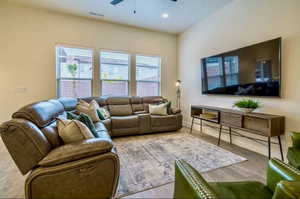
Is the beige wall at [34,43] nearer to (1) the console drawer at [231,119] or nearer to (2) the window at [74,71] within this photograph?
(2) the window at [74,71]

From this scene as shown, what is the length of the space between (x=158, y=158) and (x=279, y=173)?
5.55 feet

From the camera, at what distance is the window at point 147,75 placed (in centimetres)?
492

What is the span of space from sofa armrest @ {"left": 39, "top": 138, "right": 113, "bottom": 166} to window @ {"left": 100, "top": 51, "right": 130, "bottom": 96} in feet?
10.6

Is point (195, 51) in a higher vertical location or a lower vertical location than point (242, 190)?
higher

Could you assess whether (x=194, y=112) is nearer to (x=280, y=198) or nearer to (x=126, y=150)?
(x=126, y=150)

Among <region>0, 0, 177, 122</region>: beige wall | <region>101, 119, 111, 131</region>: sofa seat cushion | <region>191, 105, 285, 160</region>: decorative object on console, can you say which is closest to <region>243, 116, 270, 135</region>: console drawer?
<region>191, 105, 285, 160</region>: decorative object on console

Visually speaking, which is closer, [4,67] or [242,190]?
[242,190]

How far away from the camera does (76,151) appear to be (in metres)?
1.33

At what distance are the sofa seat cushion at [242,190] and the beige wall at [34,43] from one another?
4.02 metres

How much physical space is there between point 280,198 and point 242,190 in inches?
20.8

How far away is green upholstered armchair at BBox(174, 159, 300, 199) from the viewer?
0.65 m

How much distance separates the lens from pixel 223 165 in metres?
2.25

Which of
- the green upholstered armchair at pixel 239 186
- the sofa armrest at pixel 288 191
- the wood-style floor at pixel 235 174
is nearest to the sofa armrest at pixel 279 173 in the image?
the green upholstered armchair at pixel 239 186

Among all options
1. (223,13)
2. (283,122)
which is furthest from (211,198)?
(223,13)
